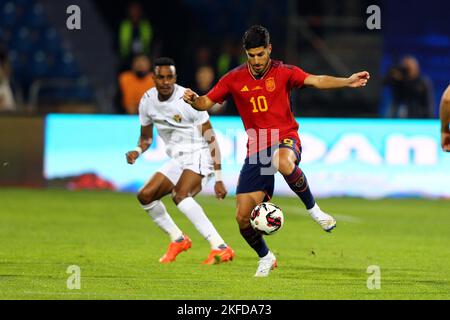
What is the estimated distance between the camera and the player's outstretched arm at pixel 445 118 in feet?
30.8

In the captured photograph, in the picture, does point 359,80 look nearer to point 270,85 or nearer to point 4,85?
point 270,85

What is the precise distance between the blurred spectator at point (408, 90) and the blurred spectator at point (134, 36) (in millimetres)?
4728

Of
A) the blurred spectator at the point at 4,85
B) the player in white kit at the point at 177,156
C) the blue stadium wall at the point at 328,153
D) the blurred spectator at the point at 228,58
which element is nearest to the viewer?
the player in white kit at the point at 177,156

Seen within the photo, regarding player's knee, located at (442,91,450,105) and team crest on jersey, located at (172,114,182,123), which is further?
team crest on jersey, located at (172,114,182,123)

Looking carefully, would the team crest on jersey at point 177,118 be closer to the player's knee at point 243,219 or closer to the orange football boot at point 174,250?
the orange football boot at point 174,250

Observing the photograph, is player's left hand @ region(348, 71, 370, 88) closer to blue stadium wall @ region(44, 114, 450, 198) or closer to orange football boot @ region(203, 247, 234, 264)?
orange football boot @ region(203, 247, 234, 264)

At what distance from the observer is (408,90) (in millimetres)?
21391

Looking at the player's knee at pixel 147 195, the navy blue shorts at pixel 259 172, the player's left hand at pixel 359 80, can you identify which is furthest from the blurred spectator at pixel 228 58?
the player's left hand at pixel 359 80

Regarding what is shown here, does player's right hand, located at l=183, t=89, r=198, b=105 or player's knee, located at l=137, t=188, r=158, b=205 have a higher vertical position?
player's right hand, located at l=183, t=89, r=198, b=105

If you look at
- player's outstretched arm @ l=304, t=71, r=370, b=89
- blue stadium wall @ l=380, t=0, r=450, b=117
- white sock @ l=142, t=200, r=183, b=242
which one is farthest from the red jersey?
blue stadium wall @ l=380, t=0, r=450, b=117

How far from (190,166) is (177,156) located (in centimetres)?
→ 19

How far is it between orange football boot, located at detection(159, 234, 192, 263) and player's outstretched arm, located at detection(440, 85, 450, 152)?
340 centimetres

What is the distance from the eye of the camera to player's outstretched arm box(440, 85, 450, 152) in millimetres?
9383

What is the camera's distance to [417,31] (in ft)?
73.2
